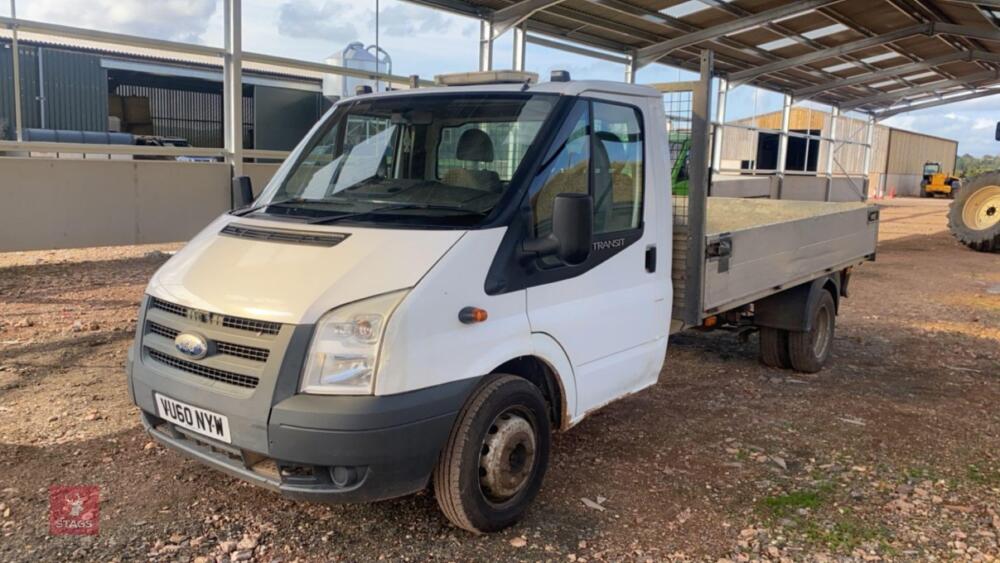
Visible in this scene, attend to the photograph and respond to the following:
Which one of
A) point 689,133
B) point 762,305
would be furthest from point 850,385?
point 689,133

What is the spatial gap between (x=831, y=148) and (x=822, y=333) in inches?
909

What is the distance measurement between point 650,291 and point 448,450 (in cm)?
174

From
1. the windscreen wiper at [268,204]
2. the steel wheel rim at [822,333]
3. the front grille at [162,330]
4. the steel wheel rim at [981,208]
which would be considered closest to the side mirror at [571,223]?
the windscreen wiper at [268,204]

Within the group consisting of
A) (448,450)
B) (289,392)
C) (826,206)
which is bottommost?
(448,450)

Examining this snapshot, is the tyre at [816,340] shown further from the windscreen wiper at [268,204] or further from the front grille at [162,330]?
the front grille at [162,330]

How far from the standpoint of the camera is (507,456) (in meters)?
3.52

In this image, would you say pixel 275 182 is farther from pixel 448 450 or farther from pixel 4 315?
pixel 4 315

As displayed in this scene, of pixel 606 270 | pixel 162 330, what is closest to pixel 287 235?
pixel 162 330

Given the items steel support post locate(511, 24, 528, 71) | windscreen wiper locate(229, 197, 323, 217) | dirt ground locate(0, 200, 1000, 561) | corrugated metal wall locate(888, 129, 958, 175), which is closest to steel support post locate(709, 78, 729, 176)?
steel support post locate(511, 24, 528, 71)

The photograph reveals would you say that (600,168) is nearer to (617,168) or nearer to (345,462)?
(617,168)

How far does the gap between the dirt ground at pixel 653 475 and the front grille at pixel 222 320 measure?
3.45 ft

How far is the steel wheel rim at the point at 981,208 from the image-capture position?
57.9 ft

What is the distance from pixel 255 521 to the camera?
3.69 meters

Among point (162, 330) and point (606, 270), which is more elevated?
point (606, 270)
